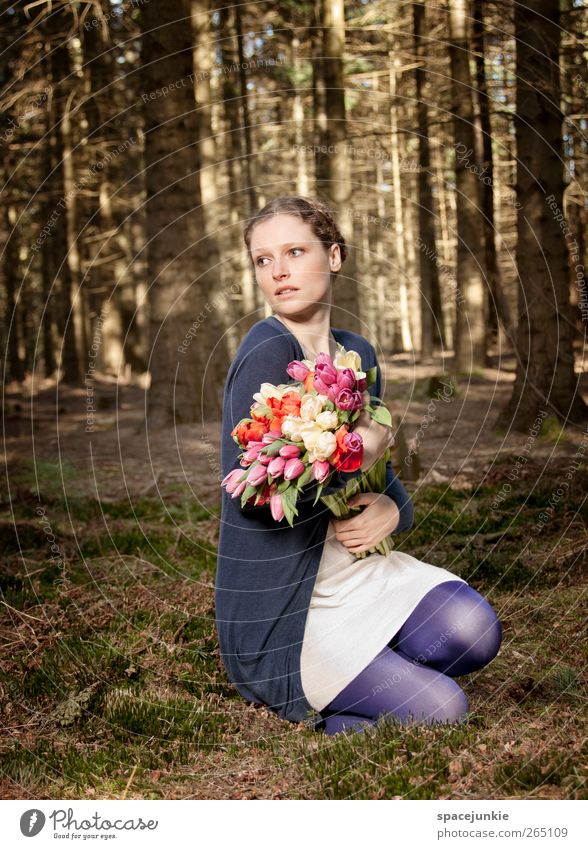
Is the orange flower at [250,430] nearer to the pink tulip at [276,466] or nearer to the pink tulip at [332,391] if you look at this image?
the pink tulip at [276,466]

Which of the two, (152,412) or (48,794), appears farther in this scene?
(152,412)

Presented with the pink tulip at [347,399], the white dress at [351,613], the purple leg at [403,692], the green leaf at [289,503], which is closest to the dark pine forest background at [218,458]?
the purple leg at [403,692]

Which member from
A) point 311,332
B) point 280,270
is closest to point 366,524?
point 311,332

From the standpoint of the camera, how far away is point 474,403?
13.1 m

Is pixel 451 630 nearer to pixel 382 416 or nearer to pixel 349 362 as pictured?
pixel 382 416

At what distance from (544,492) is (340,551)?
369cm

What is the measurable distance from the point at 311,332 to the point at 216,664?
181 centimetres

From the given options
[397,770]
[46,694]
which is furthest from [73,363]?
[397,770]

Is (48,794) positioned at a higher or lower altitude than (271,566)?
lower

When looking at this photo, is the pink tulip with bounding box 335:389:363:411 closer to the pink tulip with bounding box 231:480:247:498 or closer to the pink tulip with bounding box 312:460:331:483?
the pink tulip with bounding box 312:460:331:483

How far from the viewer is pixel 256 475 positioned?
345cm

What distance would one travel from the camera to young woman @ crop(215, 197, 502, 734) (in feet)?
11.8

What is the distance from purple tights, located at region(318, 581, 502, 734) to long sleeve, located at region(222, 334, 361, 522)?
632 millimetres
